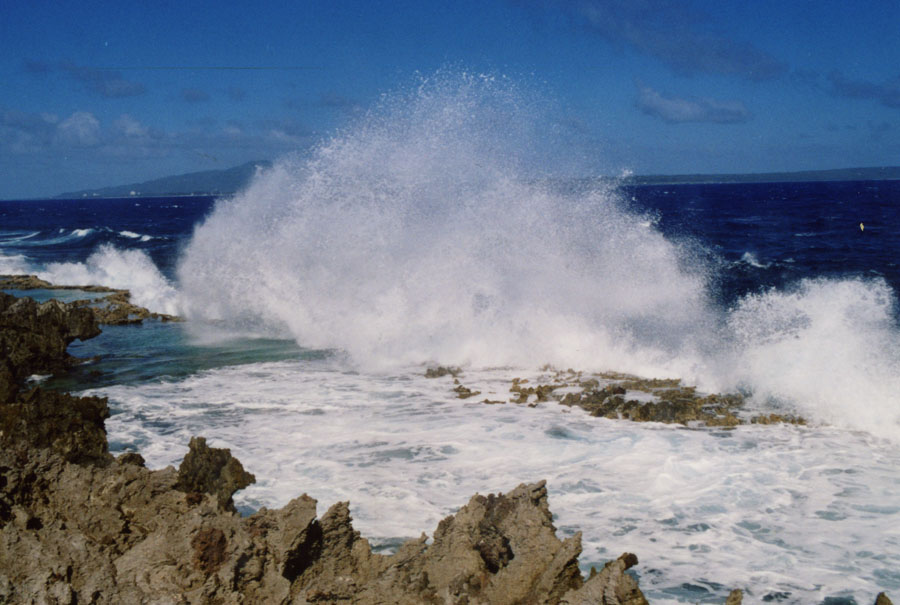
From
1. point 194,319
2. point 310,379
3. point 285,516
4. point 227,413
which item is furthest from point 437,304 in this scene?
point 285,516

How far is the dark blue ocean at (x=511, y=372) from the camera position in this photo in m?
7.45

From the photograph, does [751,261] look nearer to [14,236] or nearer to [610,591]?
[610,591]

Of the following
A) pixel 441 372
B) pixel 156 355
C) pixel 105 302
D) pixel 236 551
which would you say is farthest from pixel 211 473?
pixel 105 302

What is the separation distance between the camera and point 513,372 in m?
14.7

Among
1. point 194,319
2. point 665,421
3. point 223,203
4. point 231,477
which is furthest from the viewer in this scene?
point 223,203

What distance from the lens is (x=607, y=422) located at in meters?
11.0

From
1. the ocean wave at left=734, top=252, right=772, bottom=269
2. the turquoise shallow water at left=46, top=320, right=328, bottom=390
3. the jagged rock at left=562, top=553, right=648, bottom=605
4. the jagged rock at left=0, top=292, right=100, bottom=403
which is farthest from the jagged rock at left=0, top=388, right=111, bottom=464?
the ocean wave at left=734, top=252, right=772, bottom=269

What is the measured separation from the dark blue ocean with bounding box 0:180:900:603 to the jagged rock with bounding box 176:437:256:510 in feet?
1.00

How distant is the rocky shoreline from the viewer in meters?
4.31

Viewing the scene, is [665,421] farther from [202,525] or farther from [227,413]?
[202,525]

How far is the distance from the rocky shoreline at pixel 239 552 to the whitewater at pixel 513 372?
1.75m

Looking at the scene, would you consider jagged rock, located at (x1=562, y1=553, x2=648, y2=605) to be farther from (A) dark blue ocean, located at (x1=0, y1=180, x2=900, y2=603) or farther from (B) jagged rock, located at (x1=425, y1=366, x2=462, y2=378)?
(B) jagged rock, located at (x1=425, y1=366, x2=462, y2=378)

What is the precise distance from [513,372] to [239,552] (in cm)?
1042

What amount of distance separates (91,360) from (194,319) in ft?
20.6
